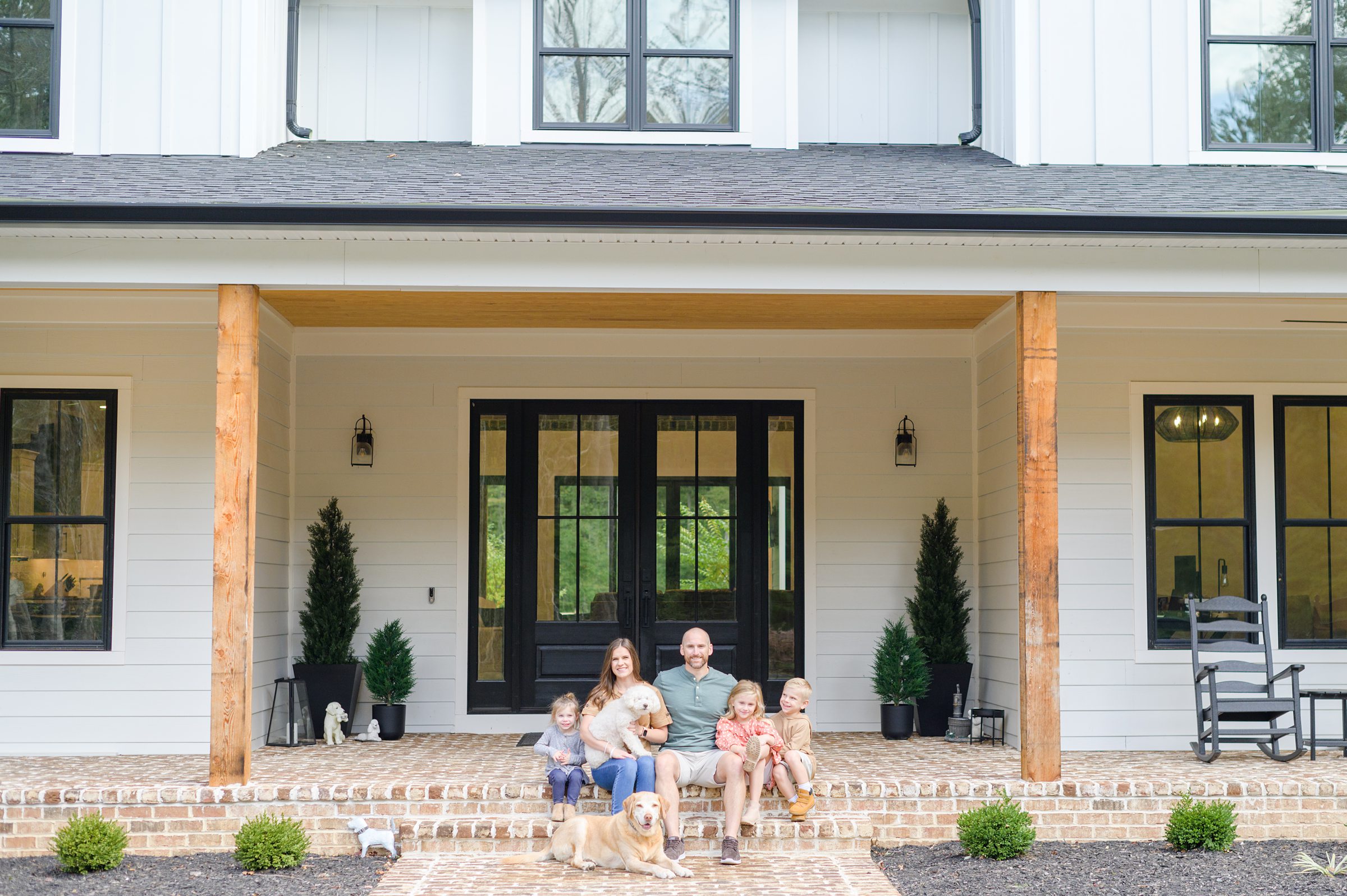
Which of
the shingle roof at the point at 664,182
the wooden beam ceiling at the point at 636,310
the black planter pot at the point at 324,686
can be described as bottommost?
the black planter pot at the point at 324,686

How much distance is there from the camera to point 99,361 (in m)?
8.45

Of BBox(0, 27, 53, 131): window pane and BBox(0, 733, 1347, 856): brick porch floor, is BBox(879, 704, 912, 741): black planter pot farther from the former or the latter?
BBox(0, 27, 53, 131): window pane

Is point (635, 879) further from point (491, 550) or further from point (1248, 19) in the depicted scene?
point (1248, 19)

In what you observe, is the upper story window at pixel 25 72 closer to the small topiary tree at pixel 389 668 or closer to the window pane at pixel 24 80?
the window pane at pixel 24 80

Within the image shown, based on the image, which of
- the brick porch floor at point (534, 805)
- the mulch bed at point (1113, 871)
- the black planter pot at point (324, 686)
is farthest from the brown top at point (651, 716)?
the black planter pot at point (324, 686)

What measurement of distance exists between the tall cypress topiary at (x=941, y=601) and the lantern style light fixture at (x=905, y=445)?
0.44 meters

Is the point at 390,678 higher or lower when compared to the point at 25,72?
lower

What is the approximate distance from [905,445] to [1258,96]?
3218mm

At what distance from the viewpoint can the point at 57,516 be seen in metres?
8.36

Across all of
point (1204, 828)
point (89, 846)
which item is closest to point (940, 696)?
point (1204, 828)

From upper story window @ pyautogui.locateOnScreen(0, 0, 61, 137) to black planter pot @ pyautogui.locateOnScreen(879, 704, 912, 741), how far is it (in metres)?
6.56

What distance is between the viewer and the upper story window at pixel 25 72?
8.51m

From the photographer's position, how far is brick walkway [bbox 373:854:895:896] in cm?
570

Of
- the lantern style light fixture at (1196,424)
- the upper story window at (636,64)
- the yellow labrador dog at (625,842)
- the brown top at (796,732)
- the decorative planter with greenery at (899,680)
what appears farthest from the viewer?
the upper story window at (636,64)
